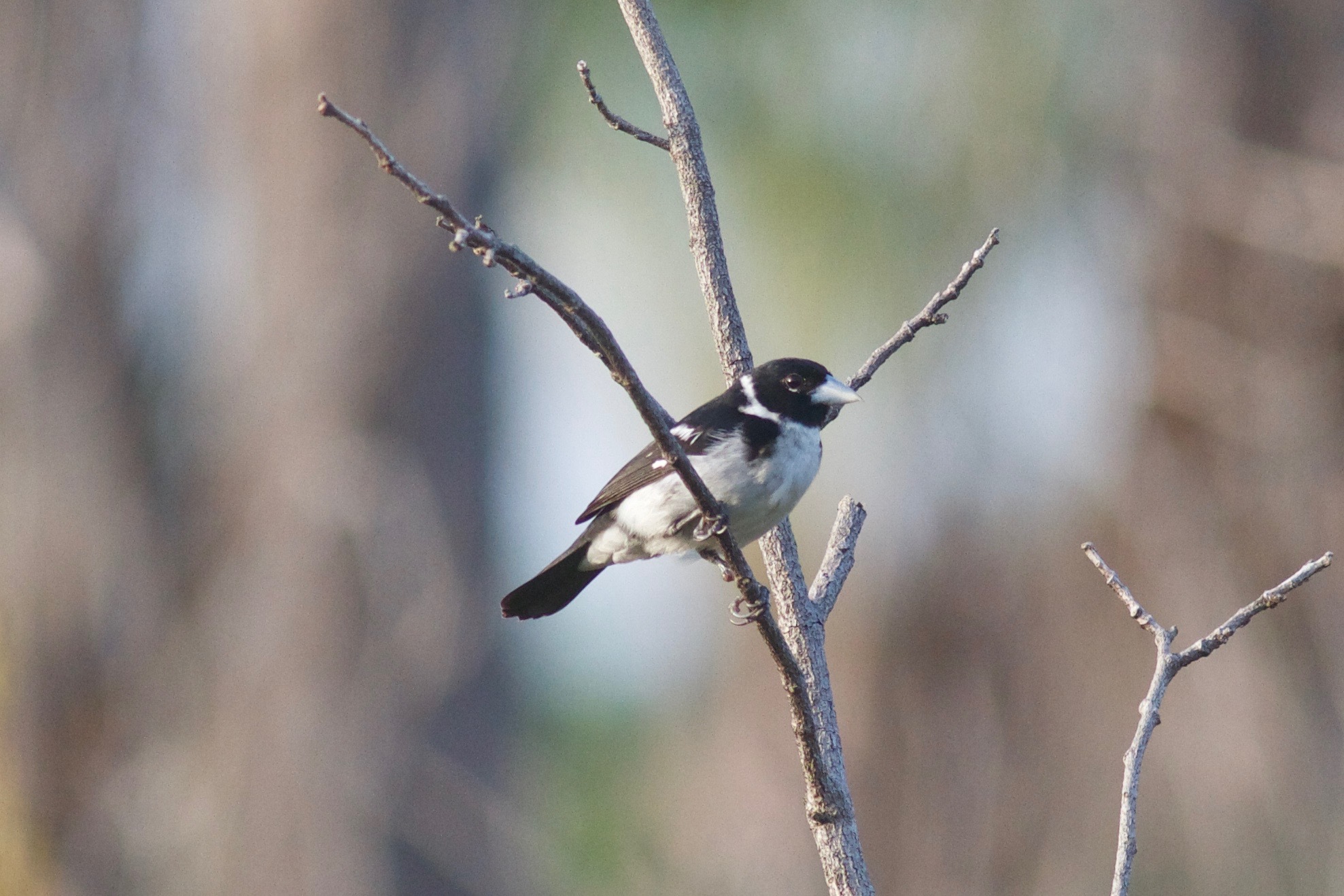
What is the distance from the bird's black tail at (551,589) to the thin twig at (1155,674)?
1688mm

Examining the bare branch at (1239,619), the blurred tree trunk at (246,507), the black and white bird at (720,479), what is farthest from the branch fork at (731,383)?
the blurred tree trunk at (246,507)

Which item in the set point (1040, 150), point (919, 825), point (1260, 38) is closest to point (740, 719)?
point (919, 825)

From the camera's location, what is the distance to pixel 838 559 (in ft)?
11.1

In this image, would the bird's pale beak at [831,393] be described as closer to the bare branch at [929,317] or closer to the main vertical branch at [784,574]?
the bare branch at [929,317]

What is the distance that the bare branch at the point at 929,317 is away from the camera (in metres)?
3.17

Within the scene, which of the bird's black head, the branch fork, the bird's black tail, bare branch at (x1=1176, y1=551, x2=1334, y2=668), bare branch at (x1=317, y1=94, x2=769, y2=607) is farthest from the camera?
the bird's black tail

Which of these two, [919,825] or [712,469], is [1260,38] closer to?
[919,825]

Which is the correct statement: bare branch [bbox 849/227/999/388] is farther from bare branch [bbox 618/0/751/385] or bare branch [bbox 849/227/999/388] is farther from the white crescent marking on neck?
bare branch [bbox 618/0/751/385]

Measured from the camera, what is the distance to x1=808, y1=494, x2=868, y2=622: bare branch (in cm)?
323

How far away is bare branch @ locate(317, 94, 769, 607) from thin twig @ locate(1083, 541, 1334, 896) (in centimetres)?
93

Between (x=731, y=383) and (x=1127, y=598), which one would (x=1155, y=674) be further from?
(x=731, y=383)

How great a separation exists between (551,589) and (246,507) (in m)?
4.71

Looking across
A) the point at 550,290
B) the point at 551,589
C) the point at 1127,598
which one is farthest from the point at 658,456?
the point at 550,290

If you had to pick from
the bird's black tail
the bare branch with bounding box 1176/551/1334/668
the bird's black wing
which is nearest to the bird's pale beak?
the bird's black wing
